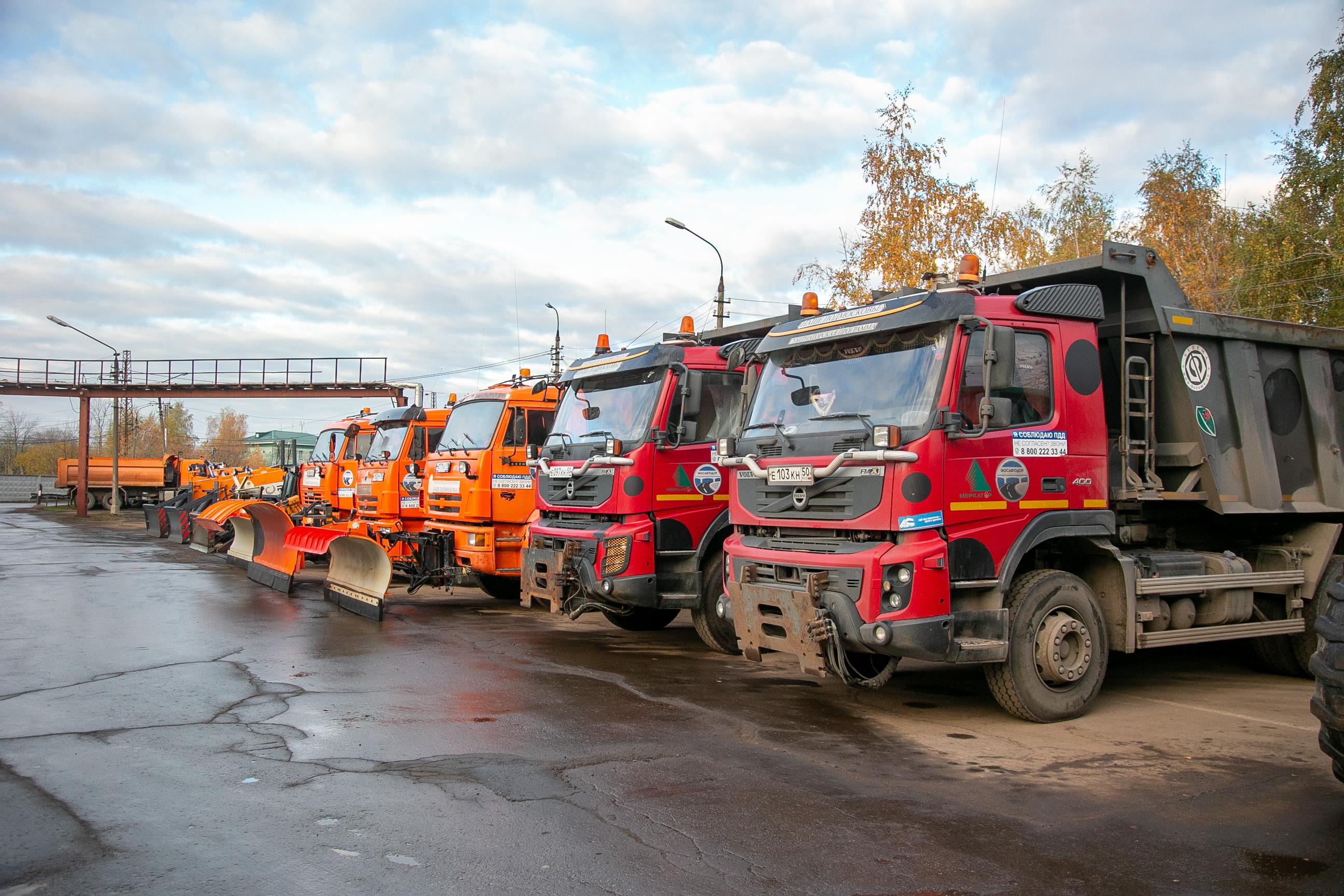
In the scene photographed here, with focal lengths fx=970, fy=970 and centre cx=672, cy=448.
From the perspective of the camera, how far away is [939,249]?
21234 mm

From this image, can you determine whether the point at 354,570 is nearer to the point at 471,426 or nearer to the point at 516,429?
the point at 471,426

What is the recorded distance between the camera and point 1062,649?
22.7 ft

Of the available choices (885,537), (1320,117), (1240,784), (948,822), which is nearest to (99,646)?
(885,537)

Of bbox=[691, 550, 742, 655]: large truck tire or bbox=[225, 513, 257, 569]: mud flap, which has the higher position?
bbox=[225, 513, 257, 569]: mud flap

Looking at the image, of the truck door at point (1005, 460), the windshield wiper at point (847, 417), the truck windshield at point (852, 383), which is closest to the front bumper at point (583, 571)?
the truck windshield at point (852, 383)

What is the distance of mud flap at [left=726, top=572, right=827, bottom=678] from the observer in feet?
21.4

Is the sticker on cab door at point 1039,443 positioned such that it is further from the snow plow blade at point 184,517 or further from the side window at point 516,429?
the snow plow blade at point 184,517

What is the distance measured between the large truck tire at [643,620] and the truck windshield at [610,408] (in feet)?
6.49

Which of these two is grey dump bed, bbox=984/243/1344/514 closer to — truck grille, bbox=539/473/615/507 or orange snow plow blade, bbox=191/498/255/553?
truck grille, bbox=539/473/615/507

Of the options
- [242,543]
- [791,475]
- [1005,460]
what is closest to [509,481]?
[791,475]

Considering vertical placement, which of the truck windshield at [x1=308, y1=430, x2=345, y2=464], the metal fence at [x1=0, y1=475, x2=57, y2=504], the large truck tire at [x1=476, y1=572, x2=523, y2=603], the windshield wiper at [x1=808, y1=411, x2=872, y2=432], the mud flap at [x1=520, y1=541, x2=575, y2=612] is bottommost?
the large truck tire at [x1=476, y1=572, x2=523, y2=603]

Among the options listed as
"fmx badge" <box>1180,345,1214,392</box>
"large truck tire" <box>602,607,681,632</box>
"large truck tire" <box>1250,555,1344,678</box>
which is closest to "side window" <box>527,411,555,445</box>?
"large truck tire" <box>602,607,681,632</box>

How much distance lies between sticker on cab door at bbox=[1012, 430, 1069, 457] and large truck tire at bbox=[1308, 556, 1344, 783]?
2.12 meters

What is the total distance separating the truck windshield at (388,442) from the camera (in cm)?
1532
